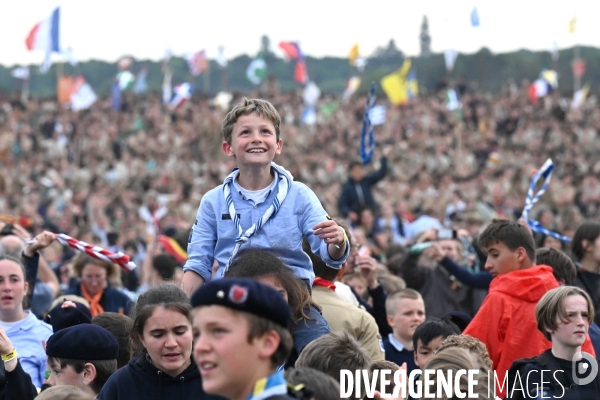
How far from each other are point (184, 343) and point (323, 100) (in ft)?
131

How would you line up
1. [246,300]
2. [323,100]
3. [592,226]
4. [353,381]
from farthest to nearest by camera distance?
[323,100]
[592,226]
[353,381]
[246,300]

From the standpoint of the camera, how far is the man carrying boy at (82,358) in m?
5.81

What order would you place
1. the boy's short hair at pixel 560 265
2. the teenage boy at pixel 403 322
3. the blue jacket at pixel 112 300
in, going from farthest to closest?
the blue jacket at pixel 112 300
the boy's short hair at pixel 560 265
the teenage boy at pixel 403 322

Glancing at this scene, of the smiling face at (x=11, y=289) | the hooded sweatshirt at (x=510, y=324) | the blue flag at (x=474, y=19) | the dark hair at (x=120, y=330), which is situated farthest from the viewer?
the blue flag at (x=474, y=19)

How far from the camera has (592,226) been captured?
8.90 metres

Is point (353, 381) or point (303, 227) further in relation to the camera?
point (303, 227)

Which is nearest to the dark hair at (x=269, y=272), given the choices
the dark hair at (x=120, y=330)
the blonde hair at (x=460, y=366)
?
the blonde hair at (x=460, y=366)

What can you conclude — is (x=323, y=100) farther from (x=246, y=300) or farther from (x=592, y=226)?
(x=246, y=300)

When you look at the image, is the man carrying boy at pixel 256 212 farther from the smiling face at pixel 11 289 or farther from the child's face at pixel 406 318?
the child's face at pixel 406 318

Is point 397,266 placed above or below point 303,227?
below

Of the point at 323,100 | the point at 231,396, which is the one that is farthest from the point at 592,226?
the point at 323,100

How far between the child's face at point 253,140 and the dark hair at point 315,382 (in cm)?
165

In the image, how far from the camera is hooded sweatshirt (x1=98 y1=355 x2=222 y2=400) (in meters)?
5.16

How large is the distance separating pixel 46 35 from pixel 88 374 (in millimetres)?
25345
